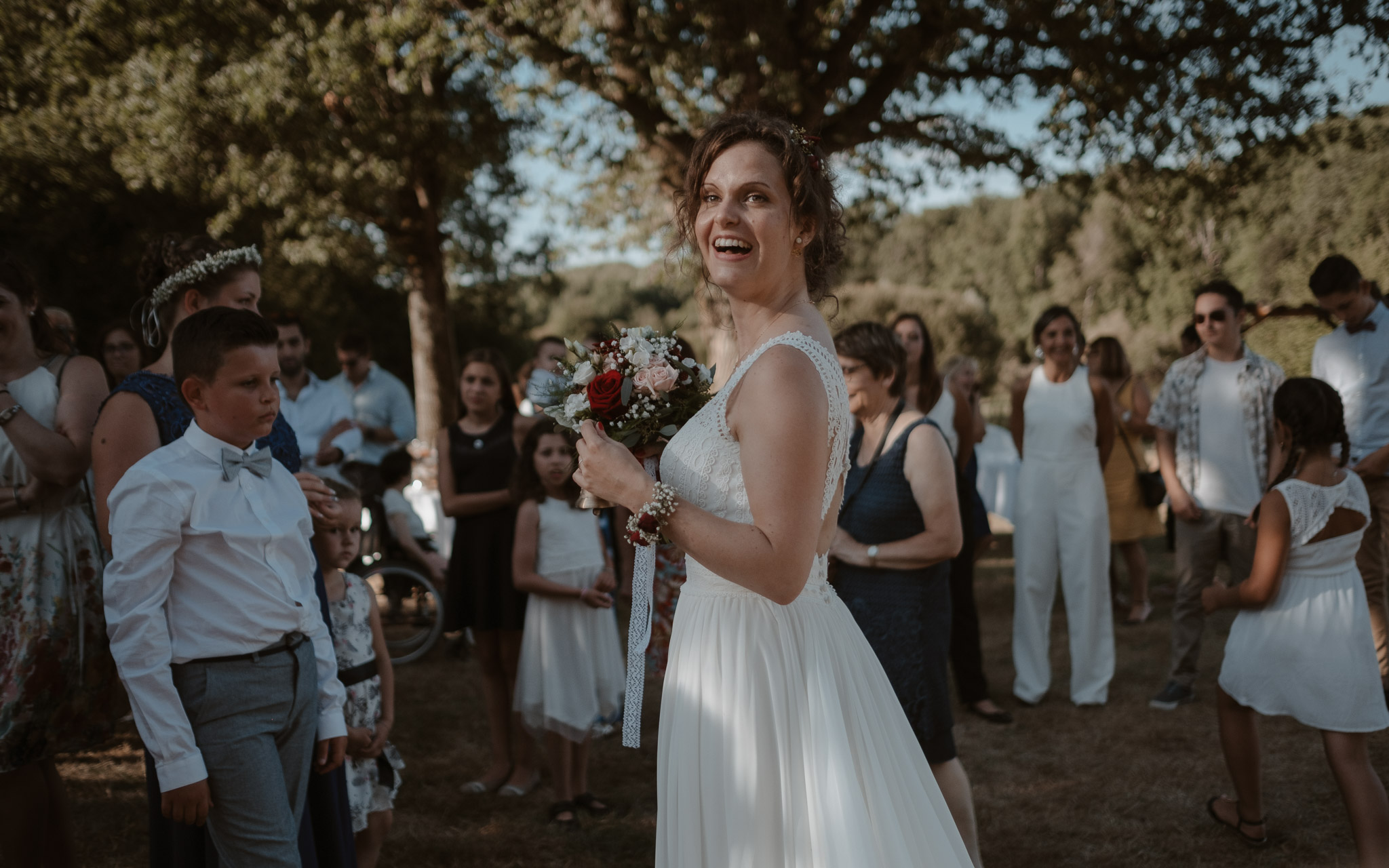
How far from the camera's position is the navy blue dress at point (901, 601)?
11.6 ft

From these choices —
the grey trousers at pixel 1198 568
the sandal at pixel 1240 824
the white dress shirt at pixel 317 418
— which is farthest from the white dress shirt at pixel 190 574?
the grey trousers at pixel 1198 568

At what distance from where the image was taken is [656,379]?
224cm

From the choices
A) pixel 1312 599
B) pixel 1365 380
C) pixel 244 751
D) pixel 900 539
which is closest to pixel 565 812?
pixel 900 539

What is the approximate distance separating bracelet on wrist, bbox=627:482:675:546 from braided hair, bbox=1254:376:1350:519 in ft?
9.42

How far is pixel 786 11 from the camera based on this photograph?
1051 cm

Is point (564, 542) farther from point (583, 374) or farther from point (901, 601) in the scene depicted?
point (583, 374)

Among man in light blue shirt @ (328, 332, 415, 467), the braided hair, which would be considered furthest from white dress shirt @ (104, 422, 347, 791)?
man in light blue shirt @ (328, 332, 415, 467)

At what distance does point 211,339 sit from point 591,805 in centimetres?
312

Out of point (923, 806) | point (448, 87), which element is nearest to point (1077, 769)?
point (923, 806)

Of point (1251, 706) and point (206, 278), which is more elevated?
point (206, 278)

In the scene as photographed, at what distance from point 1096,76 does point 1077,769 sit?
8862mm

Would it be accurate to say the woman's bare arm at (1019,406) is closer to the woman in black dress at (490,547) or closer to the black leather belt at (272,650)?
the woman in black dress at (490,547)

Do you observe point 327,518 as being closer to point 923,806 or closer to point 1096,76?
point 923,806

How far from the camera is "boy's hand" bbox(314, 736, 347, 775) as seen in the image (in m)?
2.76
